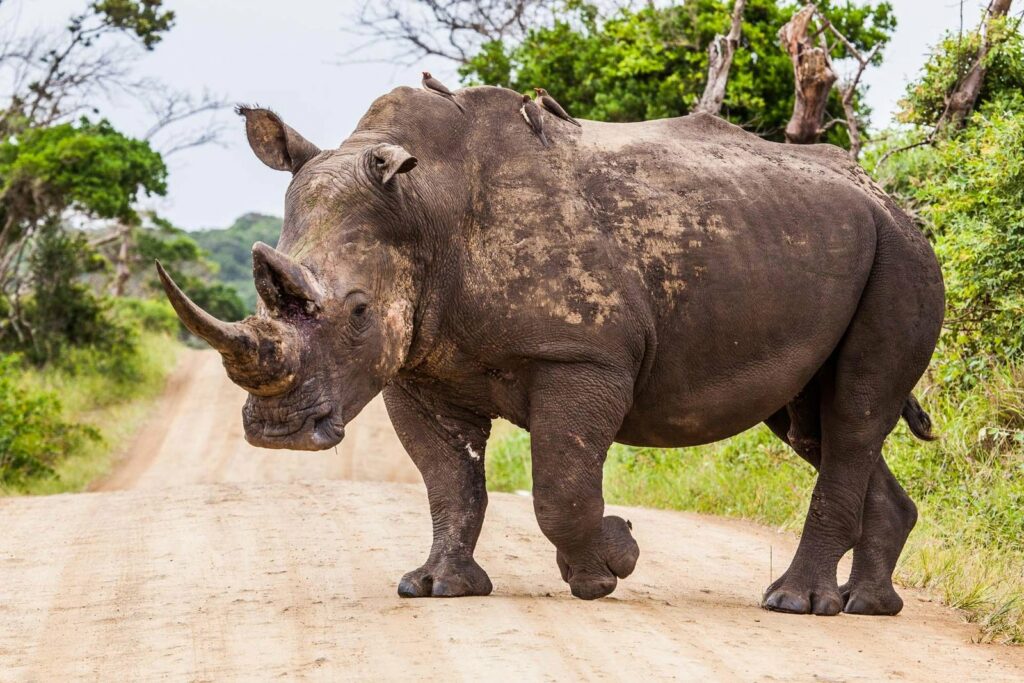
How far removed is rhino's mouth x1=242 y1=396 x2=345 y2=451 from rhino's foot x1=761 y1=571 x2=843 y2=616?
249 centimetres

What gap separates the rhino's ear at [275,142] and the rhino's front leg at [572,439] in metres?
1.37

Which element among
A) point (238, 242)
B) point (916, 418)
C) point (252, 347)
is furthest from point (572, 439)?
point (238, 242)

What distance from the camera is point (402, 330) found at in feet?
18.6

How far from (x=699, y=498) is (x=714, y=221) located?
→ 519cm

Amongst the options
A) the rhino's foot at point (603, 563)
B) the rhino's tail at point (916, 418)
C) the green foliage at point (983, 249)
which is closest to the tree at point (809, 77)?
the green foliage at point (983, 249)

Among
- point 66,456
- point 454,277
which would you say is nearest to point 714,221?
point 454,277

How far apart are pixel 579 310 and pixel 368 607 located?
60.9 inches

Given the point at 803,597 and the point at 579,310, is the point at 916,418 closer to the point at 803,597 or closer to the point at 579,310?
the point at 803,597

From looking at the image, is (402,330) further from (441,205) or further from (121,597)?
(121,597)

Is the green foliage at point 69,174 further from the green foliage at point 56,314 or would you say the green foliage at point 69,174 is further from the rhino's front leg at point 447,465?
the rhino's front leg at point 447,465

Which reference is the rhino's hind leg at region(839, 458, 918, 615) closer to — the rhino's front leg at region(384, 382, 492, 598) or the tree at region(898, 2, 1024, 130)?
the rhino's front leg at region(384, 382, 492, 598)

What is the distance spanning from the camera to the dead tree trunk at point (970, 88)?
1188cm

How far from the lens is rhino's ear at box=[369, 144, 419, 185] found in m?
5.48

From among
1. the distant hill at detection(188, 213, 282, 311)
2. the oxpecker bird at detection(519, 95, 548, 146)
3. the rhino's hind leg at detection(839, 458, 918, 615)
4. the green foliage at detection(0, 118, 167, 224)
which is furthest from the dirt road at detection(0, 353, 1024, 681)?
the distant hill at detection(188, 213, 282, 311)
